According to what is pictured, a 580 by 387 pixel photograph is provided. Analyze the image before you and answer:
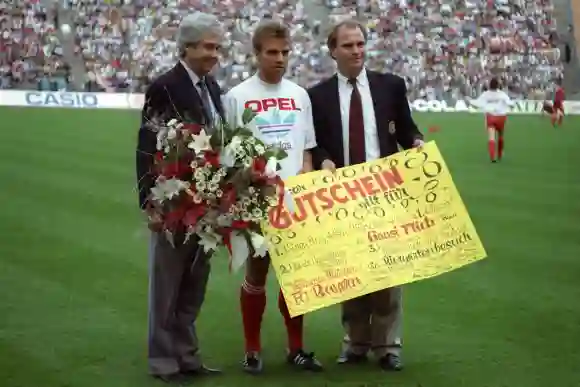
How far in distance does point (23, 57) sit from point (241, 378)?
30.5 m

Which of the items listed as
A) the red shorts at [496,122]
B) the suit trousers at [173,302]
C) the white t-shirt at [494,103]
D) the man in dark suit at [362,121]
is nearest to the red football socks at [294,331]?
the man in dark suit at [362,121]

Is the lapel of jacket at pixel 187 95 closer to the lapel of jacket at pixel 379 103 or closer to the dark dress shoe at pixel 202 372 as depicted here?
the lapel of jacket at pixel 379 103

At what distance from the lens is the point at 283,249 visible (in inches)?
207

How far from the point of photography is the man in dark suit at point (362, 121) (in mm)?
5512

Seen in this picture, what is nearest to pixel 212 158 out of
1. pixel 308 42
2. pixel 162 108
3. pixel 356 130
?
pixel 162 108

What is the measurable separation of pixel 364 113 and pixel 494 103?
14.8 meters

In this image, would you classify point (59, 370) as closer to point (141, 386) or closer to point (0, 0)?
point (141, 386)

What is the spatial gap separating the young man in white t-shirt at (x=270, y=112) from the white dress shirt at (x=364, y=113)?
0.73 ft

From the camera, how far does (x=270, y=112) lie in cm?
525

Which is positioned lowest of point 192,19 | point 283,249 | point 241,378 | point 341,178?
point 241,378

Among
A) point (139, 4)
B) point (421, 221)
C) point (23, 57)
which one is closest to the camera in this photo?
point (421, 221)

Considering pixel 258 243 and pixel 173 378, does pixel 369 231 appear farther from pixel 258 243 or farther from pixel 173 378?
pixel 173 378

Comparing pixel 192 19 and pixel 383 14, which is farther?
pixel 383 14

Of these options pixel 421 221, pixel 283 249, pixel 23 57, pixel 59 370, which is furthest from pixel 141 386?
pixel 23 57
